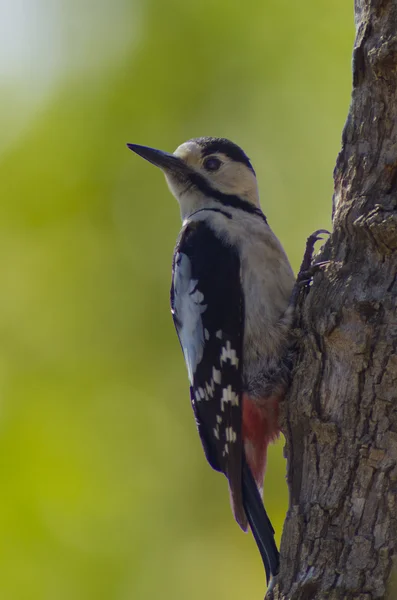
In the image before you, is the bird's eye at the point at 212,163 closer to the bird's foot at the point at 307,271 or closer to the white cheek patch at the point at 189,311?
the white cheek patch at the point at 189,311

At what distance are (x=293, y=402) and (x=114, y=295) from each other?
3821mm

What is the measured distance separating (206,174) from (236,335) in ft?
3.53

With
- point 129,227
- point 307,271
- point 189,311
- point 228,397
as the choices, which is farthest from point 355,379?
point 129,227

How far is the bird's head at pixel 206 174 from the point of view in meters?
4.44

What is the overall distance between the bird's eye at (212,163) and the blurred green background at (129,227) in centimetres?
165

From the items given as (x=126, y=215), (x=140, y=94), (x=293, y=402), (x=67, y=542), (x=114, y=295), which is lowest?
(x=293, y=402)

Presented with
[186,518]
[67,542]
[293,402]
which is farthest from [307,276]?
[67,542]

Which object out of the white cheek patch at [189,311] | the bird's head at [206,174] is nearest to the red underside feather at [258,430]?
the white cheek patch at [189,311]

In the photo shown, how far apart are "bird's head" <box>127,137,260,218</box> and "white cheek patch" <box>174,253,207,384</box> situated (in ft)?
1.43

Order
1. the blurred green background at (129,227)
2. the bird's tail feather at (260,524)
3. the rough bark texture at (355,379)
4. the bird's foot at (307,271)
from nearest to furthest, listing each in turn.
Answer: the rough bark texture at (355,379)
the bird's tail feather at (260,524)
the bird's foot at (307,271)
the blurred green background at (129,227)

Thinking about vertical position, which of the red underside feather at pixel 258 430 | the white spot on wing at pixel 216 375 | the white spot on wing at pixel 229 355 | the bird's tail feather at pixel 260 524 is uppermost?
the white spot on wing at pixel 229 355

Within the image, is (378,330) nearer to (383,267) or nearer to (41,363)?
(383,267)

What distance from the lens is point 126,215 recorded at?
22.4ft

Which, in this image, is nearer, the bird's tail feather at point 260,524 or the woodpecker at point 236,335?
the bird's tail feather at point 260,524
